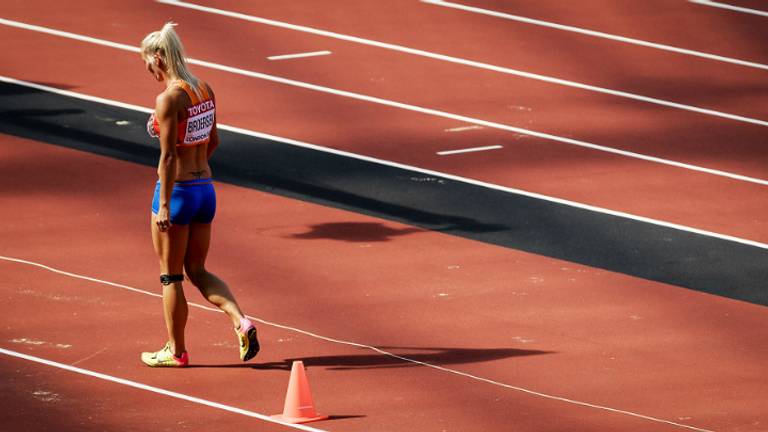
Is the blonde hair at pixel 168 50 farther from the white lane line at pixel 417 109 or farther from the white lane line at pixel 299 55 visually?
the white lane line at pixel 299 55

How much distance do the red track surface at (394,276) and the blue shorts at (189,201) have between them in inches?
41.5

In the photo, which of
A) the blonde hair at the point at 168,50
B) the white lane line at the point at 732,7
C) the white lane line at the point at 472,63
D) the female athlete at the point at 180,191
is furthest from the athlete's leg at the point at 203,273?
the white lane line at the point at 732,7

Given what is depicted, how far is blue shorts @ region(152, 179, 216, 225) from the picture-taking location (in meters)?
10.3

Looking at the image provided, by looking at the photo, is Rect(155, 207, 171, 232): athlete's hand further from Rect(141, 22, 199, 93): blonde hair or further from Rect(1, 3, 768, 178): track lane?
Rect(1, 3, 768, 178): track lane

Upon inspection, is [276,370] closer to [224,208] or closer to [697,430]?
[697,430]

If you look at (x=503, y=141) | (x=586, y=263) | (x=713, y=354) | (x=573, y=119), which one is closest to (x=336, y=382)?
(x=713, y=354)

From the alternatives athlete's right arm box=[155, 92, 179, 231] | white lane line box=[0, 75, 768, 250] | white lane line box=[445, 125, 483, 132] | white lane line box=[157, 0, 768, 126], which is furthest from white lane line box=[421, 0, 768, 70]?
athlete's right arm box=[155, 92, 179, 231]

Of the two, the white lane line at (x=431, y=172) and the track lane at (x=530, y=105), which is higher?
the track lane at (x=530, y=105)

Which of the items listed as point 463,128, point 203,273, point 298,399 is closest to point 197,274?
point 203,273

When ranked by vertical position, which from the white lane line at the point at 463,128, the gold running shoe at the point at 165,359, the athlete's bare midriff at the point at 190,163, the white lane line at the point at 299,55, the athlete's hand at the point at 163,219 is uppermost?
the white lane line at the point at 299,55

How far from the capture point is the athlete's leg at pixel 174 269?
408 inches

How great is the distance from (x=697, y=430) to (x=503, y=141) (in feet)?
25.3

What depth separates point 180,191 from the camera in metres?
10.3

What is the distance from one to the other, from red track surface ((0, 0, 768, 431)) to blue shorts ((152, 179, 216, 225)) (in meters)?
1.05
